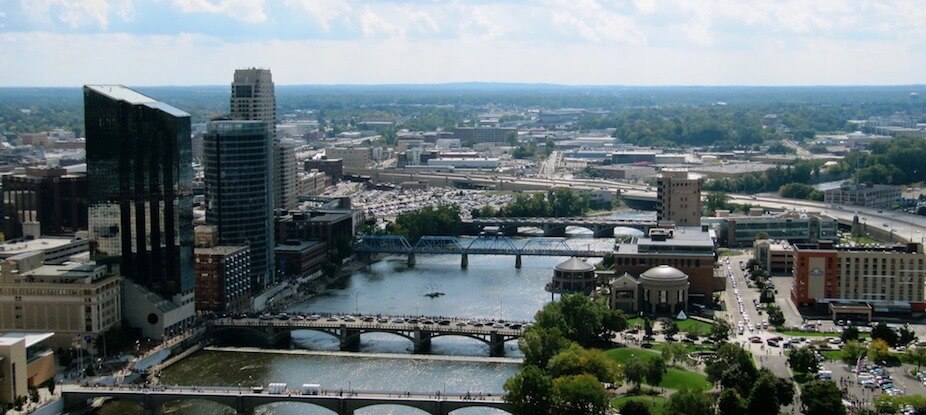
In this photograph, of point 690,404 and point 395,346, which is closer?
point 690,404

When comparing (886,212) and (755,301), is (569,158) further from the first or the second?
(755,301)

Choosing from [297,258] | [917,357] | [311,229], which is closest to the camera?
[917,357]

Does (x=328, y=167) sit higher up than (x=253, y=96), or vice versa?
(x=253, y=96)

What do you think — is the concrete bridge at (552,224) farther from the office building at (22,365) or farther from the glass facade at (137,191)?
the office building at (22,365)

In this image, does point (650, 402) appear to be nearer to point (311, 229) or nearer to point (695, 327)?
point (695, 327)

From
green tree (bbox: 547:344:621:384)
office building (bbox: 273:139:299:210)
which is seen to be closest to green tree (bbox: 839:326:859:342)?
green tree (bbox: 547:344:621:384)

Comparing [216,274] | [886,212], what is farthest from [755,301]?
[886,212]

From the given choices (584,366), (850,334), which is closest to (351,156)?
(850,334)
